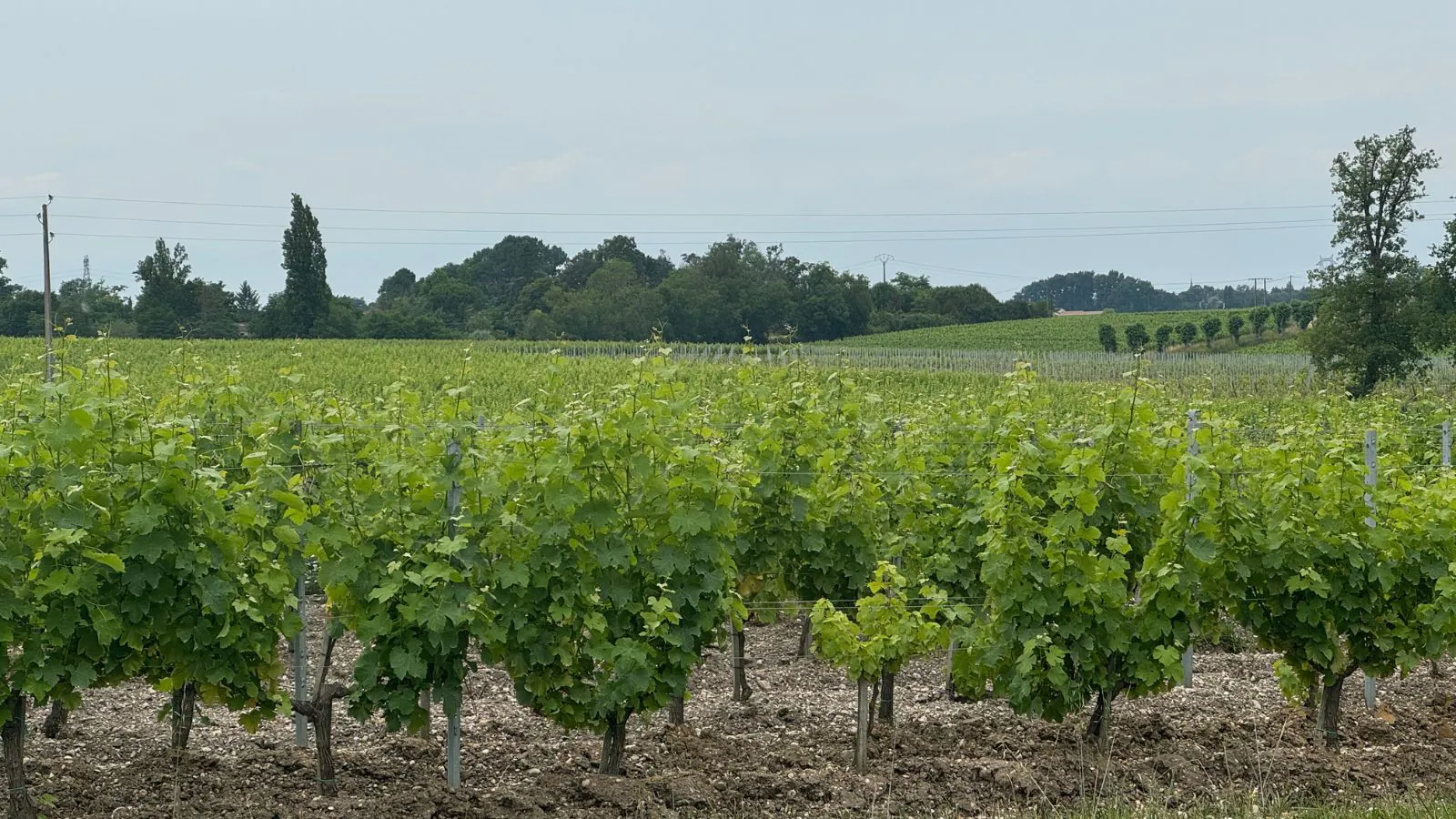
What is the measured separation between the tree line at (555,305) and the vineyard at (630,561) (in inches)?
1962

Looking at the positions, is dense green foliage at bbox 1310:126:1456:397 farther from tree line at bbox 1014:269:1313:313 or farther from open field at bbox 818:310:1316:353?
tree line at bbox 1014:269:1313:313

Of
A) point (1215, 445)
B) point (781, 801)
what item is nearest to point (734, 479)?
point (781, 801)

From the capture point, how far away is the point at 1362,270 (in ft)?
149

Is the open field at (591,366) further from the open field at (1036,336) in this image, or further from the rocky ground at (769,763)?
the open field at (1036,336)

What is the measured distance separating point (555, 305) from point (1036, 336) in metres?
31.7

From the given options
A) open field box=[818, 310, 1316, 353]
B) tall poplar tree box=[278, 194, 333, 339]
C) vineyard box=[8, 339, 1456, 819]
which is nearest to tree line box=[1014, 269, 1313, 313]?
open field box=[818, 310, 1316, 353]

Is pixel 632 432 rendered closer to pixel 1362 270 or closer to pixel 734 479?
pixel 734 479

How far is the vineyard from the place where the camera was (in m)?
6.29

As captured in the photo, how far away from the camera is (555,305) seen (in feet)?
266

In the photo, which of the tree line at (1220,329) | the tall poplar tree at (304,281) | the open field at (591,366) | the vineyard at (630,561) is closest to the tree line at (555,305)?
the tall poplar tree at (304,281)

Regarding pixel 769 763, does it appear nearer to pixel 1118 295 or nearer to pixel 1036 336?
pixel 1036 336

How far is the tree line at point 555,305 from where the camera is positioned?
6819 cm

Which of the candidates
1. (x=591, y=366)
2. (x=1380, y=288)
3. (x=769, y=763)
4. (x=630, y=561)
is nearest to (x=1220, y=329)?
(x=1380, y=288)

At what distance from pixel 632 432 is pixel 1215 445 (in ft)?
12.3
